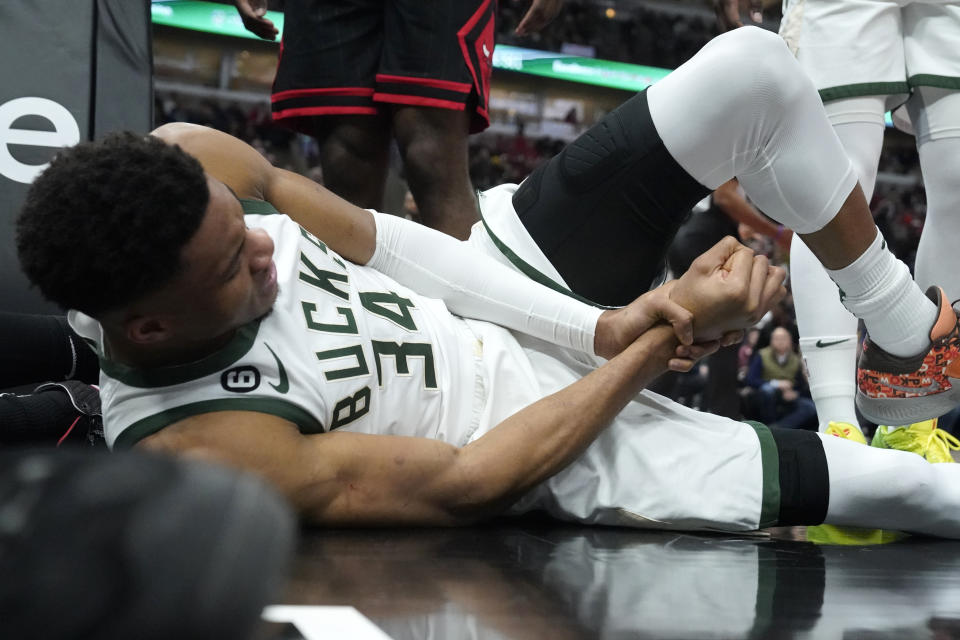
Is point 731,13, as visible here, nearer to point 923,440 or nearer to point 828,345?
point 828,345

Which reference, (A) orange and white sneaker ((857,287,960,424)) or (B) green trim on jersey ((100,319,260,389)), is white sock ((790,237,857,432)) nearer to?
(A) orange and white sneaker ((857,287,960,424))

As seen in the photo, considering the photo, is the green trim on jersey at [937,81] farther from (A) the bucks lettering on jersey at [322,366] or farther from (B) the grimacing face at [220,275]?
(B) the grimacing face at [220,275]

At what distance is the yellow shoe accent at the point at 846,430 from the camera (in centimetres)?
168

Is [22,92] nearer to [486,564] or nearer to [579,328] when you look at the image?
[579,328]

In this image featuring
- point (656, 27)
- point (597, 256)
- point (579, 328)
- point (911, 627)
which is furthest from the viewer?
point (656, 27)

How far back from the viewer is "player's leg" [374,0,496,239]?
1.94m

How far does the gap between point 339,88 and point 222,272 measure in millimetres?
1102

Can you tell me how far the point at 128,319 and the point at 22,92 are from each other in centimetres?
117

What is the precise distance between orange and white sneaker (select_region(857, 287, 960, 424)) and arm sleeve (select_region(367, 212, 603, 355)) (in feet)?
1.68

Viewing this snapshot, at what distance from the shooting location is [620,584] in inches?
36.0

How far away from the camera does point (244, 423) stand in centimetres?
102

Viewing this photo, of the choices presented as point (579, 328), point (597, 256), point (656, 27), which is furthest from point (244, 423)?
point (656, 27)

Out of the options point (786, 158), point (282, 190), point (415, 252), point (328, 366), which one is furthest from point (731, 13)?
point (328, 366)

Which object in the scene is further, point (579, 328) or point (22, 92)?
point (22, 92)
